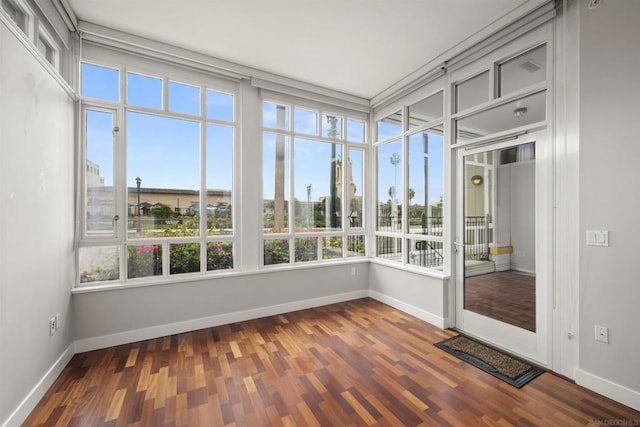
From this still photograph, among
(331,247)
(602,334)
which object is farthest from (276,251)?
(602,334)

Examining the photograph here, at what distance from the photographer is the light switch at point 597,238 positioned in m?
2.10

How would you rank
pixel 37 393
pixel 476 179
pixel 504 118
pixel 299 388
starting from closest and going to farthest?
1. pixel 37 393
2. pixel 299 388
3. pixel 504 118
4. pixel 476 179

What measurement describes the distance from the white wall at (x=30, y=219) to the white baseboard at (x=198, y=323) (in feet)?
0.82

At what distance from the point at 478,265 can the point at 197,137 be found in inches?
146

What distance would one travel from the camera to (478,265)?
10.4 feet

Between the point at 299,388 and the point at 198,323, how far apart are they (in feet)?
5.63

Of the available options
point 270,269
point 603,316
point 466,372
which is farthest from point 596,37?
point 270,269

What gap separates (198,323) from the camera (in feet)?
11.0

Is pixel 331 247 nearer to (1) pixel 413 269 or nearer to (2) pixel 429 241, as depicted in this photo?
(1) pixel 413 269

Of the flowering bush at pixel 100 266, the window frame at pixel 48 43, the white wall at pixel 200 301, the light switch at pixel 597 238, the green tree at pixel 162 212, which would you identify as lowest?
the white wall at pixel 200 301

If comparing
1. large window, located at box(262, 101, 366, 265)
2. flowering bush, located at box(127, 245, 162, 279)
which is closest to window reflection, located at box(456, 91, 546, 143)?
large window, located at box(262, 101, 366, 265)

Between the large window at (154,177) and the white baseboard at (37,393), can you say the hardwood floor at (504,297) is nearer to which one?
the large window at (154,177)

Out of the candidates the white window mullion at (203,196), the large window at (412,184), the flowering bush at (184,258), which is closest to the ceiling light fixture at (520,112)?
the large window at (412,184)

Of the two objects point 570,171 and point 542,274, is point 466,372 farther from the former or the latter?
point 570,171
